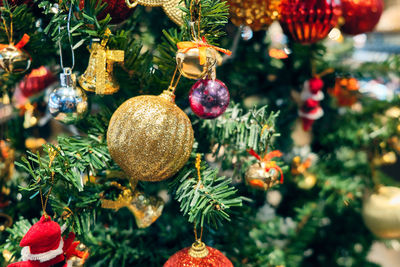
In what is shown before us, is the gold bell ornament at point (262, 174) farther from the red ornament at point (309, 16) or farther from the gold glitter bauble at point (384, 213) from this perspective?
the gold glitter bauble at point (384, 213)

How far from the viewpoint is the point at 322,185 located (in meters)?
0.72

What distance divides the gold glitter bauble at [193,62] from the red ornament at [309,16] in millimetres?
234

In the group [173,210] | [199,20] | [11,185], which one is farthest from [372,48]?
[11,185]

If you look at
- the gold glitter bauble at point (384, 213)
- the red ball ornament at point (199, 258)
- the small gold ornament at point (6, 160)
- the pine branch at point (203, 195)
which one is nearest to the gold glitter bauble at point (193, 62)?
the pine branch at point (203, 195)

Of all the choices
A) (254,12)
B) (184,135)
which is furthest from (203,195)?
(254,12)

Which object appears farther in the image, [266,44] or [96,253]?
[266,44]

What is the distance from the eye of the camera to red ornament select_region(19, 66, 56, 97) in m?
0.57

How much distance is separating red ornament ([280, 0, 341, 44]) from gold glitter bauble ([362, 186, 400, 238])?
0.41 metres

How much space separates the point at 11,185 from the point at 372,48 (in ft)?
5.45

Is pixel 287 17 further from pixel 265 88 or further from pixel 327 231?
Result: pixel 327 231

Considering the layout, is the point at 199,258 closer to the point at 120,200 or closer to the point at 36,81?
the point at 120,200

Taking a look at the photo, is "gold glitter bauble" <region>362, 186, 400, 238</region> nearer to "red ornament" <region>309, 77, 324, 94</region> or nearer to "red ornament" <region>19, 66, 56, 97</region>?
"red ornament" <region>309, 77, 324, 94</region>

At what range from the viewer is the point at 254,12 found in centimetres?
50

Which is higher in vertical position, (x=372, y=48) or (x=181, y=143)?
(x=181, y=143)
